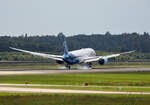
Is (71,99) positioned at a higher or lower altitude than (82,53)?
lower

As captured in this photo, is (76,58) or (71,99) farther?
(76,58)

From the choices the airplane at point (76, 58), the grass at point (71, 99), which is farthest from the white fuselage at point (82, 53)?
the grass at point (71, 99)

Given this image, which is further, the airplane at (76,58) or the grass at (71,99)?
the airplane at (76,58)

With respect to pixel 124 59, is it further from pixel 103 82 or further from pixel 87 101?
pixel 87 101

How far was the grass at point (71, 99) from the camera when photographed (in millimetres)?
57625

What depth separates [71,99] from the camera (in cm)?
5959

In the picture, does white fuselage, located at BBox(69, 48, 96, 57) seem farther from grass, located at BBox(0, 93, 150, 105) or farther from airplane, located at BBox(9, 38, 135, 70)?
grass, located at BBox(0, 93, 150, 105)

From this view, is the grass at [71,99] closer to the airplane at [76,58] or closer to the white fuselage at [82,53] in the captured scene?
the airplane at [76,58]

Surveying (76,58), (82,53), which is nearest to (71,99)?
(76,58)

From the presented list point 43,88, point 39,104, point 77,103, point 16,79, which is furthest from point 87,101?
point 16,79

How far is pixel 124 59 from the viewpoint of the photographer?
653ft

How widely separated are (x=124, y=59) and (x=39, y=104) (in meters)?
144

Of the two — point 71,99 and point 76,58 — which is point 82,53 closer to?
point 76,58

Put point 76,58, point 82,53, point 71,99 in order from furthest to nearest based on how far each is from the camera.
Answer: point 82,53 < point 76,58 < point 71,99
